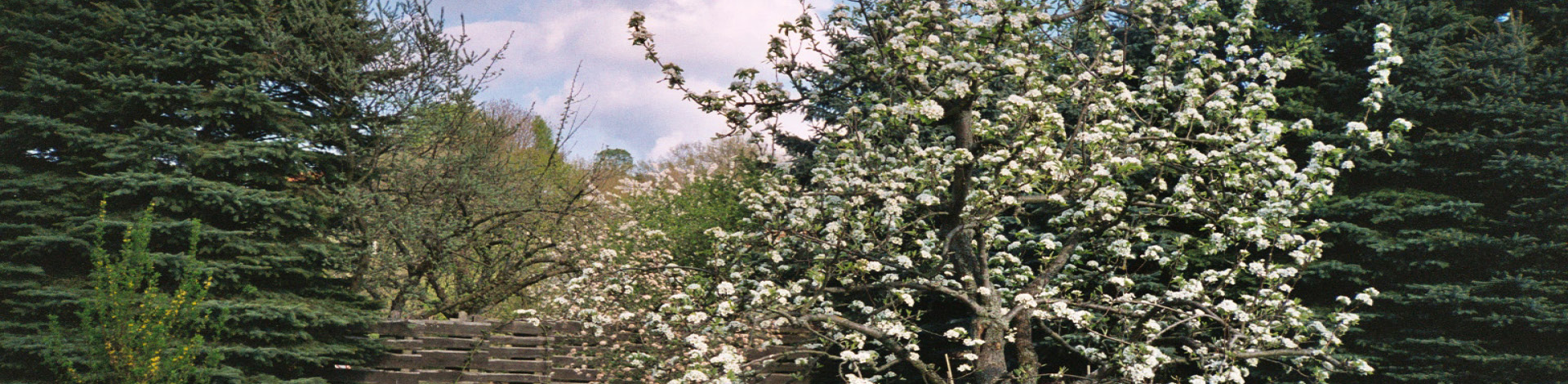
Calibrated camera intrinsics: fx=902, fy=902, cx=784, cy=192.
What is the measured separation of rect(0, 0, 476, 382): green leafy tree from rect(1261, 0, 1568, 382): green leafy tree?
8634 millimetres

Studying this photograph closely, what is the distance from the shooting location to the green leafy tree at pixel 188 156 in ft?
22.7

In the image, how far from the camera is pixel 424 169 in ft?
28.1

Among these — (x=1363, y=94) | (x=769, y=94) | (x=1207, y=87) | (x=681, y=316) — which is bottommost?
(x=681, y=316)

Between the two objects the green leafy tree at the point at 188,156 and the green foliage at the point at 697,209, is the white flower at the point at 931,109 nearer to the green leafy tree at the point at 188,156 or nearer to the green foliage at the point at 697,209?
the green leafy tree at the point at 188,156

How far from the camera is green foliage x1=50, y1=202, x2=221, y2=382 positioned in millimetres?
6129

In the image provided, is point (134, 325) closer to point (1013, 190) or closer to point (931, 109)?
point (931, 109)

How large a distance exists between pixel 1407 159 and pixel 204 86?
10.7 m

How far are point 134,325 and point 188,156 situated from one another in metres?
1.47

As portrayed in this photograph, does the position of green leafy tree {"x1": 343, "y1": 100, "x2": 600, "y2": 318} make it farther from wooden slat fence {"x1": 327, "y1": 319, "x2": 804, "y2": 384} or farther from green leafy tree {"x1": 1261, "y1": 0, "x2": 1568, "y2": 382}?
green leafy tree {"x1": 1261, "y1": 0, "x2": 1568, "y2": 382}

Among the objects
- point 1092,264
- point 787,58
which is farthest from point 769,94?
point 1092,264

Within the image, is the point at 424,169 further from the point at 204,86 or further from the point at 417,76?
the point at 204,86

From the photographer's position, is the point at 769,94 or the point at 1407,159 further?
the point at 1407,159

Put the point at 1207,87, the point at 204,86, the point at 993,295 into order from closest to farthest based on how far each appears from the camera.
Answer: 1. the point at 993,295
2. the point at 1207,87
3. the point at 204,86

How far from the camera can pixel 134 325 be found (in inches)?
242
